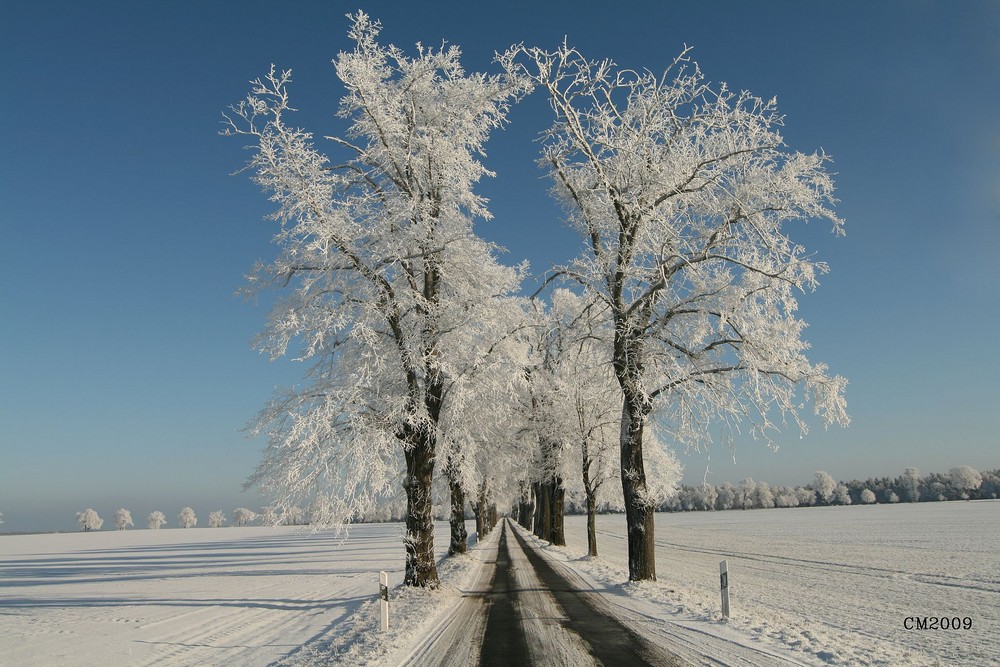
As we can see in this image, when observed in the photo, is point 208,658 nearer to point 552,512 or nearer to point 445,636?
point 445,636

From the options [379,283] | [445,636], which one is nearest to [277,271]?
[379,283]

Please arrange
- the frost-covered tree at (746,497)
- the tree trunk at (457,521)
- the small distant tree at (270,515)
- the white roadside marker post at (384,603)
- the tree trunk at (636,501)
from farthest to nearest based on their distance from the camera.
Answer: the frost-covered tree at (746,497)
the tree trunk at (457,521)
the tree trunk at (636,501)
the small distant tree at (270,515)
the white roadside marker post at (384,603)

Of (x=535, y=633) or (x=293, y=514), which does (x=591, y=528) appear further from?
(x=535, y=633)

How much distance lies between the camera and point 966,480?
147250 mm

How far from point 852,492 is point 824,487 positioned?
7547 millimetres

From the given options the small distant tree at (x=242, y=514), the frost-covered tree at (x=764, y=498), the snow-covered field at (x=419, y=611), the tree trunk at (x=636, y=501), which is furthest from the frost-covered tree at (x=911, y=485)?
the small distant tree at (x=242, y=514)

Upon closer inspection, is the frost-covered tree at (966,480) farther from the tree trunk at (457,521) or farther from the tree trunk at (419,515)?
the tree trunk at (419,515)

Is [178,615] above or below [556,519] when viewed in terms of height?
below

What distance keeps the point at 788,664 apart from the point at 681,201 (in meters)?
10.1

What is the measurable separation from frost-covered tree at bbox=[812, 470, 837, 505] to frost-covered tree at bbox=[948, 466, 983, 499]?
29.7 meters

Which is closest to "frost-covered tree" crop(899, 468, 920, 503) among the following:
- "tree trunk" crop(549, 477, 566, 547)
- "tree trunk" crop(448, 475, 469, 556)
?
"tree trunk" crop(549, 477, 566, 547)

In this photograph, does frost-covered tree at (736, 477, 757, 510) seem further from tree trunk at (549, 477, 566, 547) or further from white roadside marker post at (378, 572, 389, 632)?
white roadside marker post at (378, 572, 389, 632)
